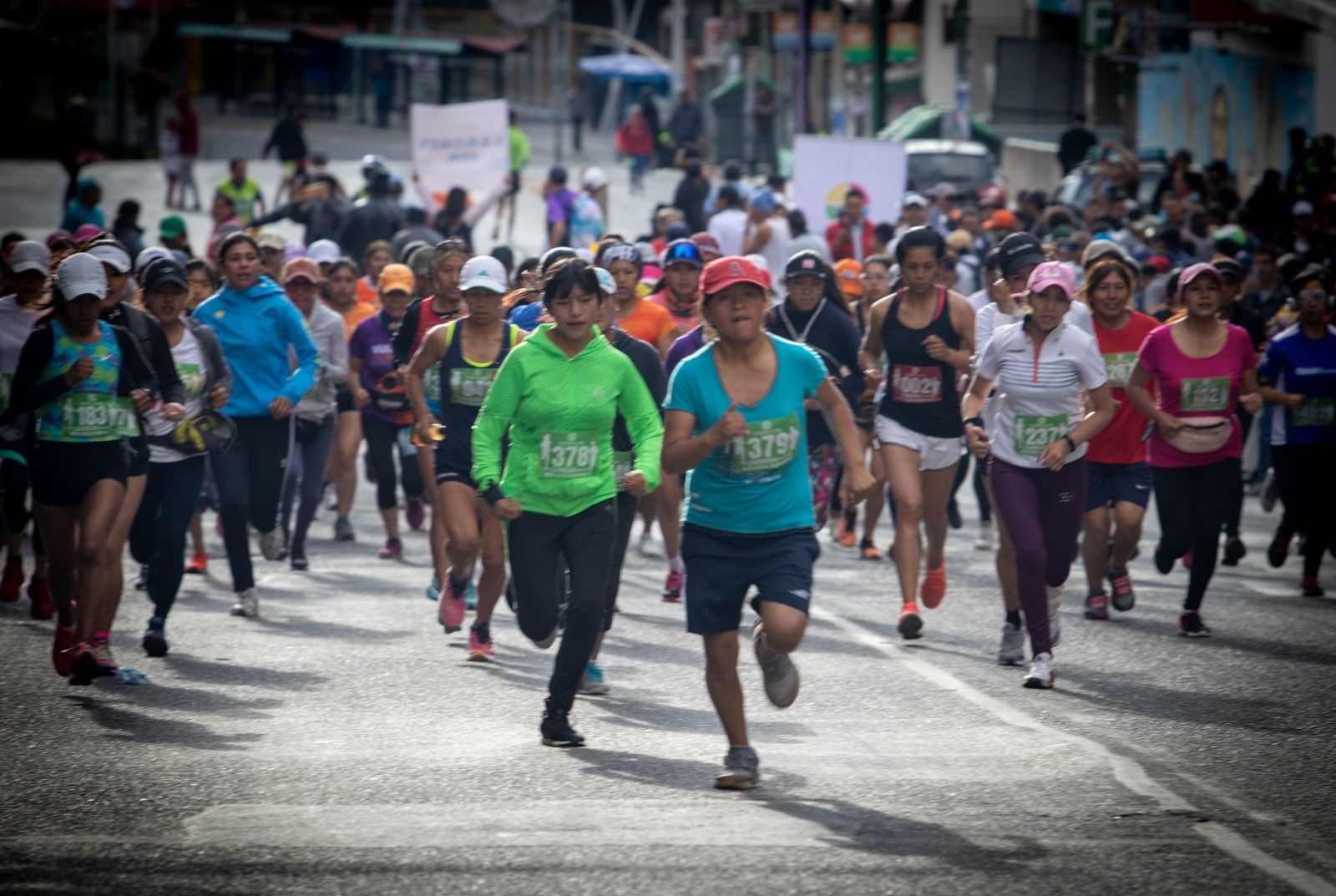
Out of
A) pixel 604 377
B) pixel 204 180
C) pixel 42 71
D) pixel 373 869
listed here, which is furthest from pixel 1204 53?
pixel 42 71

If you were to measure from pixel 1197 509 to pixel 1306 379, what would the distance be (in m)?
1.83

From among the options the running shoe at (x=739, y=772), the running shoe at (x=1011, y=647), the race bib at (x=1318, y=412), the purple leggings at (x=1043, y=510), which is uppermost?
the race bib at (x=1318, y=412)

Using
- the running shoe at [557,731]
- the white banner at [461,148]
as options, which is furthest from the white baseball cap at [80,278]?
the white banner at [461,148]

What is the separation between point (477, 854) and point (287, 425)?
5604 millimetres

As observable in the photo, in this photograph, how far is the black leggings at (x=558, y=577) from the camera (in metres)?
7.38

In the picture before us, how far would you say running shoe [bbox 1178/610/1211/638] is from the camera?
10141mm

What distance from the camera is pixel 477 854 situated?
587 centimetres

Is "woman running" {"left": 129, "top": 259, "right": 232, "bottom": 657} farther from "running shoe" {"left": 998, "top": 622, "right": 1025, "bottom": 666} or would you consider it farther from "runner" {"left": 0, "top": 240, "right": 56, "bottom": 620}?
"running shoe" {"left": 998, "top": 622, "right": 1025, "bottom": 666}

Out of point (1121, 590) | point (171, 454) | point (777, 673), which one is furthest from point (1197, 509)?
point (171, 454)

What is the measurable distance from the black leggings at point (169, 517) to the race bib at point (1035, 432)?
13.2 ft

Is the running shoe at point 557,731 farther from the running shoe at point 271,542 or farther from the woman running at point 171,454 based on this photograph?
the running shoe at point 271,542

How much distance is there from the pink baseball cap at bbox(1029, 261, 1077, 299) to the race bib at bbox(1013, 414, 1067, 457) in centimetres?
58

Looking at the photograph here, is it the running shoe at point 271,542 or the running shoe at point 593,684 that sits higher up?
the running shoe at point 271,542

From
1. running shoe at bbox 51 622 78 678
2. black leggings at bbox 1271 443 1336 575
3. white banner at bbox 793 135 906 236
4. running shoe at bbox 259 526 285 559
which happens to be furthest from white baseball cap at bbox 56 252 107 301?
white banner at bbox 793 135 906 236
